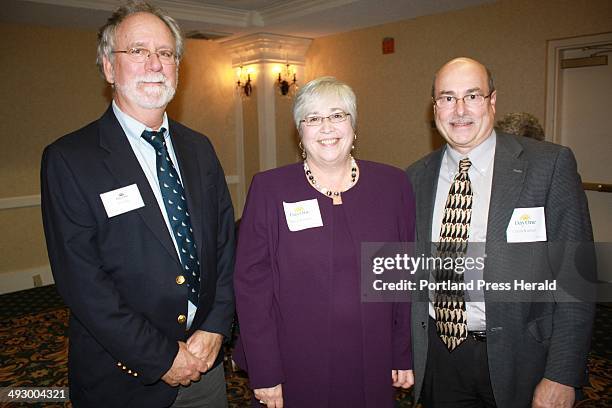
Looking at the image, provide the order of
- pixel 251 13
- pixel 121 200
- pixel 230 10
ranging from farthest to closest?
pixel 251 13 → pixel 230 10 → pixel 121 200

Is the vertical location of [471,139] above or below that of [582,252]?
above

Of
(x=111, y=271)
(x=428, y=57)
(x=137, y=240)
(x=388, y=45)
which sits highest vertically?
(x=388, y=45)

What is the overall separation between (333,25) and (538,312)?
18.4 feet

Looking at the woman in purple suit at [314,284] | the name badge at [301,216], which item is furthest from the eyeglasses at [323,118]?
the name badge at [301,216]

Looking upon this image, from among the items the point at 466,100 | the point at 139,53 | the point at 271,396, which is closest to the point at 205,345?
the point at 271,396

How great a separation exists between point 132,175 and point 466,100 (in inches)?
49.1

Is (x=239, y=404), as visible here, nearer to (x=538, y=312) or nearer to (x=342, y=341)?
(x=342, y=341)

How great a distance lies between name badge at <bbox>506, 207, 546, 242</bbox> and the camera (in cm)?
165

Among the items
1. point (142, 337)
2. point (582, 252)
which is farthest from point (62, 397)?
point (582, 252)

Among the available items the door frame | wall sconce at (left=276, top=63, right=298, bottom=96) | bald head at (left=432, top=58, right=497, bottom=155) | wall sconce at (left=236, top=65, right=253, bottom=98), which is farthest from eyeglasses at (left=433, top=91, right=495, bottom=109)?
wall sconce at (left=236, top=65, right=253, bottom=98)

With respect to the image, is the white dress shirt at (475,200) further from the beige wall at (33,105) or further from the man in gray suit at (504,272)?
the beige wall at (33,105)

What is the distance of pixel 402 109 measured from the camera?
6.37 m

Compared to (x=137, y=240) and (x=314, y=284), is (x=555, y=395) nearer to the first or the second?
(x=314, y=284)

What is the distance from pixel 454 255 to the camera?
1.75 meters
